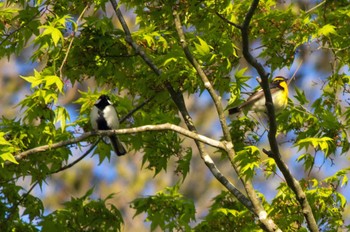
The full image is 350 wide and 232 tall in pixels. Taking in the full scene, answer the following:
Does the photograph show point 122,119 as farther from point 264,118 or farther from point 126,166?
point 126,166

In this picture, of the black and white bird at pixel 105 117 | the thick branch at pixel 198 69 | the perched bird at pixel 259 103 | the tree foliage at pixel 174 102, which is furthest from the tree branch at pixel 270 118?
the black and white bird at pixel 105 117

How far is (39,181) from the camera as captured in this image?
7551 mm

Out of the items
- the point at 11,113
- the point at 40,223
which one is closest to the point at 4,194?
the point at 40,223

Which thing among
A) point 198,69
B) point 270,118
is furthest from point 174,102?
point 270,118

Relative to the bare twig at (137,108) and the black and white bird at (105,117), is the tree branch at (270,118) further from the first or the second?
the black and white bird at (105,117)

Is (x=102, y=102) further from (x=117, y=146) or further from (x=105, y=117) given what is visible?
(x=117, y=146)

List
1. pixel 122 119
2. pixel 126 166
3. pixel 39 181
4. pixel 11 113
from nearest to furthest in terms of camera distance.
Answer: pixel 39 181
pixel 122 119
pixel 11 113
pixel 126 166

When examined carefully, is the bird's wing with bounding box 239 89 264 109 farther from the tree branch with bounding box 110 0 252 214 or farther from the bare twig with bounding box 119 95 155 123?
the bare twig with bounding box 119 95 155 123

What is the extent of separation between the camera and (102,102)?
28.2ft

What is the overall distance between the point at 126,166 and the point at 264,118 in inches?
517

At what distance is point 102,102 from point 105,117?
192mm

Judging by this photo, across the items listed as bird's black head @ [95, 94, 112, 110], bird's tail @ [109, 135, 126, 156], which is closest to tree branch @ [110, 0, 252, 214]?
bird's black head @ [95, 94, 112, 110]

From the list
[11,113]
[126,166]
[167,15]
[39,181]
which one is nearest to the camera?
[39,181]

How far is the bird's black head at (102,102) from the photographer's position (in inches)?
334
